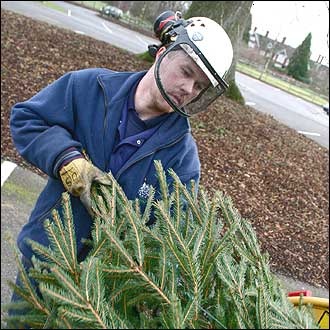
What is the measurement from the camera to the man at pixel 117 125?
1.97m

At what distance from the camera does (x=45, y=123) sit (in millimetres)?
2178

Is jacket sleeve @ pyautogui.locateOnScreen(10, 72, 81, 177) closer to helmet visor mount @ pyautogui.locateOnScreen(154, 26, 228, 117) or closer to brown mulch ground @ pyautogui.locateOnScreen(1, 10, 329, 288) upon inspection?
helmet visor mount @ pyautogui.locateOnScreen(154, 26, 228, 117)

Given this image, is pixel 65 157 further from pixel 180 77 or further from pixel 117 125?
pixel 180 77

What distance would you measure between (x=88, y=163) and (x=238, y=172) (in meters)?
5.12

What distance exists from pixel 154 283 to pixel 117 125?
1.17 metres

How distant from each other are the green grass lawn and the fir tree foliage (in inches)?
997

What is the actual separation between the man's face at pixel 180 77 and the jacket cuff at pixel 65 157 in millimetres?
456

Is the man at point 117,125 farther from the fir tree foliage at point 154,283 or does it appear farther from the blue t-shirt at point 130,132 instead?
the fir tree foliage at point 154,283

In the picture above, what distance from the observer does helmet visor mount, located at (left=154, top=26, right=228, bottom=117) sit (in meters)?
1.87

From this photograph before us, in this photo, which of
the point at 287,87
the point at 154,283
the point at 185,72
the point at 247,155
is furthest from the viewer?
the point at 287,87

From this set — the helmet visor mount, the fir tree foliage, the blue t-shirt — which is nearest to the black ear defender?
the helmet visor mount

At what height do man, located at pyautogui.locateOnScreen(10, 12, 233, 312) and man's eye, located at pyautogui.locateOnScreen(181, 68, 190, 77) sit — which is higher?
man's eye, located at pyautogui.locateOnScreen(181, 68, 190, 77)

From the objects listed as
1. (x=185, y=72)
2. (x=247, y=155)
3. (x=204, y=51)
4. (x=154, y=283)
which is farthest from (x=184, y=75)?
(x=247, y=155)

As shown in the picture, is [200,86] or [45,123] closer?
[200,86]
